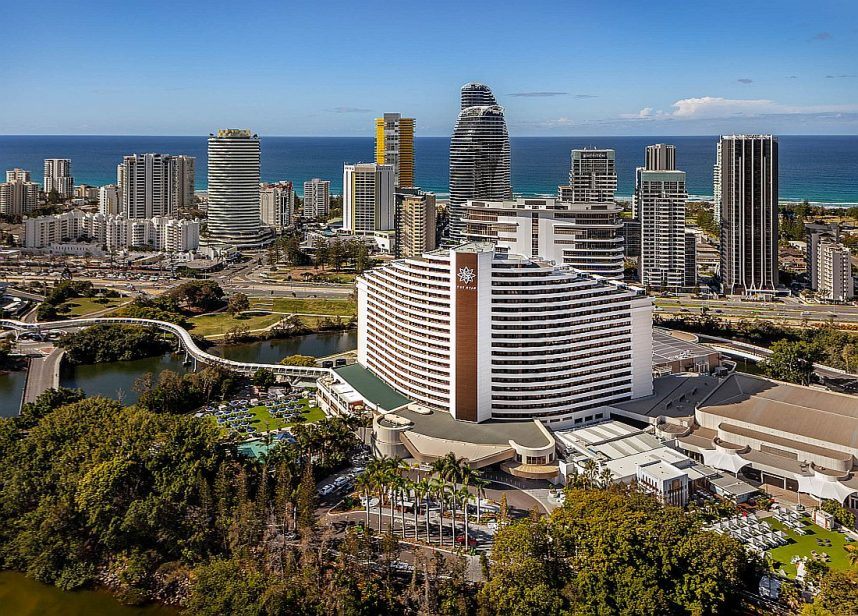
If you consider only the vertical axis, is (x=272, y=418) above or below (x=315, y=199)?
below

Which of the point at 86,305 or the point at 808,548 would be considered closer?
the point at 808,548

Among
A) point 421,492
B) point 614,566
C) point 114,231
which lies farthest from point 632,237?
point 614,566

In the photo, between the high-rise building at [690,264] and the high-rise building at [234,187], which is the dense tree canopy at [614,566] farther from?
the high-rise building at [234,187]

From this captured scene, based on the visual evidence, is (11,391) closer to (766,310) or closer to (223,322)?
(223,322)

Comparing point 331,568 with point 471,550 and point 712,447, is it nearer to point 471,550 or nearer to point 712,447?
point 471,550

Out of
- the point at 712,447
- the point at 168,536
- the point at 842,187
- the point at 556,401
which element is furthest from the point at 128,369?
the point at 842,187

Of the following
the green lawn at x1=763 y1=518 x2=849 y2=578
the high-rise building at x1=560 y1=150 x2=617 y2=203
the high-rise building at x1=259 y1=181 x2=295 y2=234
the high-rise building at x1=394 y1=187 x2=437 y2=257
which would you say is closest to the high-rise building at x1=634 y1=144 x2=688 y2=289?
the high-rise building at x1=560 y1=150 x2=617 y2=203
